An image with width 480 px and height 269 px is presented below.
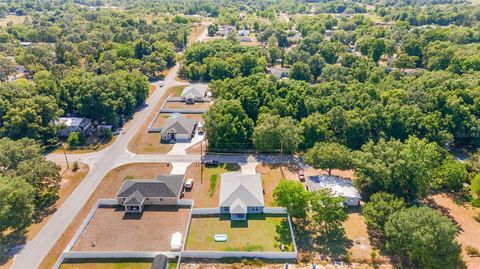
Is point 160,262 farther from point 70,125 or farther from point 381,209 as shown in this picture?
point 70,125

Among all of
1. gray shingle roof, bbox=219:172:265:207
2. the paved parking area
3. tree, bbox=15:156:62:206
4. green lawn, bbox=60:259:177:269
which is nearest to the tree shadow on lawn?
gray shingle roof, bbox=219:172:265:207

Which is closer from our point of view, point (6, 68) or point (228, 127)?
point (228, 127)

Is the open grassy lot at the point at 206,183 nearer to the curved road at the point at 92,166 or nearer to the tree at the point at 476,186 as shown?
the curved road at the point at 92,166

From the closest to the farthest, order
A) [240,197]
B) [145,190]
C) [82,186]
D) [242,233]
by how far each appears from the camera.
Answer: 1. [242,233]
2. [240,197]
3. [145,190]
4. [82,186]

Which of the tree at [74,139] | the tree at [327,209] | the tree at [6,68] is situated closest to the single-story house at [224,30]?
the tree at [6,68]

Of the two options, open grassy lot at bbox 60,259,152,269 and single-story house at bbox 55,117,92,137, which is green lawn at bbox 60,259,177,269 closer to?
open grassy lot at bbox 60,259,152,269

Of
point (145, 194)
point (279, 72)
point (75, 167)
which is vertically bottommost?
A: point (75, 167)

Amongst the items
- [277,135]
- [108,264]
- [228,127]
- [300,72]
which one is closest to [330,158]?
[277,135]
